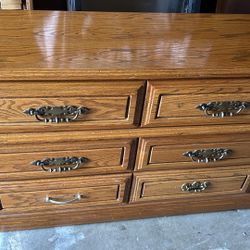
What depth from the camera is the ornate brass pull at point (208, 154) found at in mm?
1042

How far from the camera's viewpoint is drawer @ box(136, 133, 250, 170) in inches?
39.1

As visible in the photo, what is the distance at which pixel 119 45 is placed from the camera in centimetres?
90

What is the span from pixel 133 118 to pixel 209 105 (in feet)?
0.72

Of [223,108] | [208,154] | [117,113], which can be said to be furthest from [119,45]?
[208,154]

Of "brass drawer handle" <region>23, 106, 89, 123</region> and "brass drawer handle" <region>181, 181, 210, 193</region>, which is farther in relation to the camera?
"brass drawer handle" <region>181, 181, 210, 193</region>

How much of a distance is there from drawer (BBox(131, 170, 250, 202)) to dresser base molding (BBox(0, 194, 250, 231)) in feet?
0.14

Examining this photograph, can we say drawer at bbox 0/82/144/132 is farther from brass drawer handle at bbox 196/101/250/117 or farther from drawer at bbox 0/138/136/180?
brass drawer handle at bbox 196/101/250/117

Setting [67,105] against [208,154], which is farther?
[208,154]

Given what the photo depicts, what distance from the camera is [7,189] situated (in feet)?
3.26

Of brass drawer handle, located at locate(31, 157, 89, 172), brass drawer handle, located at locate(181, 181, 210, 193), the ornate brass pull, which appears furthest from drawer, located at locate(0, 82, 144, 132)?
brass drawer handle, located at locate(181, 181, 210, 193)

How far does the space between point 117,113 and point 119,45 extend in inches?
7.5

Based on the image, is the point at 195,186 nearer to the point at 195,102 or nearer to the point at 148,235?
the point at 148,235

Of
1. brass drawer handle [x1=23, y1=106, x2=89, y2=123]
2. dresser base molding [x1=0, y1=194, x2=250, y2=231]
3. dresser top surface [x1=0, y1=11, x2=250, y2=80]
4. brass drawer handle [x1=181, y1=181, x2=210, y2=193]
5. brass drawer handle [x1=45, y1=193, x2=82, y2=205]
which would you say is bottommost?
dresser base molding [x1=0, y1=194, x2=250, y2=231]

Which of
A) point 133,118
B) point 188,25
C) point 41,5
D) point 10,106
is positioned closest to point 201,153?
point 133,118
